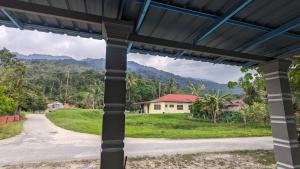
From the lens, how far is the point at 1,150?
29.9 feet

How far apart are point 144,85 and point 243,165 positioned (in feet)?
140

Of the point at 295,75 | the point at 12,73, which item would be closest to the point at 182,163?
the point at 295,75

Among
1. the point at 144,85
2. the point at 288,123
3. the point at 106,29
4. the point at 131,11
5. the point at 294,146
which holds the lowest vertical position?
the point at 294,146

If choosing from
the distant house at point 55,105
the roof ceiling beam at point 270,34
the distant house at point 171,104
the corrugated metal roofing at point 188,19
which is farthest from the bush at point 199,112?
the distant house at point 55,105

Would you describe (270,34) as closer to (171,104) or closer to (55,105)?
(171,104)

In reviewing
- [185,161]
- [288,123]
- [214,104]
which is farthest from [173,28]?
[214,104]

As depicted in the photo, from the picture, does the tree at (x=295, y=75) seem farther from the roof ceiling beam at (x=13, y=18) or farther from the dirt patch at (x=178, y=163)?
the roof ceiling beam at (x=13, y=18)

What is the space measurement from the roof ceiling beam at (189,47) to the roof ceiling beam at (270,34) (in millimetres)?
212

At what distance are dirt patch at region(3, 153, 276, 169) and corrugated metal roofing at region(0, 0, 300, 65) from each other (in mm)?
4548

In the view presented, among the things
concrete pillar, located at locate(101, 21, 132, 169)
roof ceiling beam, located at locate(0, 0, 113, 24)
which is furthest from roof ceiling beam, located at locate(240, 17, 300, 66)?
roof ceiling beam, located at locate(0, 0, 113, 24)

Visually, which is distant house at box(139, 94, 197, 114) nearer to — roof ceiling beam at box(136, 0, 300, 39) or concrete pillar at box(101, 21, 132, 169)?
roof ceiling beam at box(136, 0, 300, 39)

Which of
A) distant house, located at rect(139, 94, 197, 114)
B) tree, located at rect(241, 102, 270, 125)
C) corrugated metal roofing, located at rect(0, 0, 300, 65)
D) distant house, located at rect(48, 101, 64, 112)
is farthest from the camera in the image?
distant house, located at rect(48, 101, 64, 112)

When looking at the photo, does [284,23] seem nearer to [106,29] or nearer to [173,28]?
[173,28]

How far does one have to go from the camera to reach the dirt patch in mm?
6609
